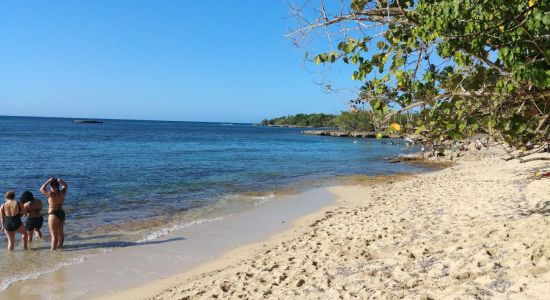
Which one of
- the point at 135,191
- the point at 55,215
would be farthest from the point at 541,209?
the point at 135,191

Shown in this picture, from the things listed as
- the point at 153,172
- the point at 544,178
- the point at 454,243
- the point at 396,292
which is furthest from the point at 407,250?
the point at 153,172

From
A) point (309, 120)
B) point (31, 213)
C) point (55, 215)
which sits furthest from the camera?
point (309, 120)

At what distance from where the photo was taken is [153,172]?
2394 cm

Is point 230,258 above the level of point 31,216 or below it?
below

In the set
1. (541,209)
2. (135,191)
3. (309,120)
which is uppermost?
(309,120)

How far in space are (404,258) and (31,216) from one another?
809 centimetres

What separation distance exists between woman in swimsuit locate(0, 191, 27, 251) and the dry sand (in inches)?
154

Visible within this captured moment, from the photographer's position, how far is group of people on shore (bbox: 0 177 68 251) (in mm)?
9039

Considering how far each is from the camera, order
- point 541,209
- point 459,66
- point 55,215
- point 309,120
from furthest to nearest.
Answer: point 309,120 → point 55,215 → point 541,209 → point 459,66

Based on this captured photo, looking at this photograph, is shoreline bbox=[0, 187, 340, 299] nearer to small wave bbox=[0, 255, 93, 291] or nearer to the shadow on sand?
small wave bbox=[0, 255, 93, 291]

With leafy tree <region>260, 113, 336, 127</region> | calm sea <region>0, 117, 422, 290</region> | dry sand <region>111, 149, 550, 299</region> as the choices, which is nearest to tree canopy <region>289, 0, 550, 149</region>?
dry sand <region>111, 149, 550, 299</region>

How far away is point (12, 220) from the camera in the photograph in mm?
9000

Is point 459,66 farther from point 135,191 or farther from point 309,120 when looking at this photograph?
point 309,120

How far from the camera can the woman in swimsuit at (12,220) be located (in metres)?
8.99
